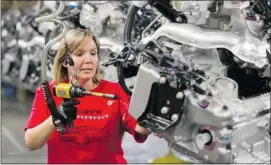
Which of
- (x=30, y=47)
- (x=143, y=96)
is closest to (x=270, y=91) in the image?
(x=143, y=96)

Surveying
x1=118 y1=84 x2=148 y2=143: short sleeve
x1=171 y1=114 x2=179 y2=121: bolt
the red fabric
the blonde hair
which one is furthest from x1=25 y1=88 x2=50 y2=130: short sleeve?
x1=171 y1=114 x2=179 y2=121: bolt

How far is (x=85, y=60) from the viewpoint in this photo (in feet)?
7.45

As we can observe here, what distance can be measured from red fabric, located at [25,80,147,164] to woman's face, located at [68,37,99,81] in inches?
2.9

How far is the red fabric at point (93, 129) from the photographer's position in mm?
2365

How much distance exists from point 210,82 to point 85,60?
494 mm

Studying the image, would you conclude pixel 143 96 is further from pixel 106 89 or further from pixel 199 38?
pixel 199 38

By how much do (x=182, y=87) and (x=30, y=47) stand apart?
1242 mm

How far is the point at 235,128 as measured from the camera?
238cm

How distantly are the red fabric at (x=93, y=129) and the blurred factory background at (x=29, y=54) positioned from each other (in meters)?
0.11

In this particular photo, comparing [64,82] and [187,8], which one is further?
[187,8]

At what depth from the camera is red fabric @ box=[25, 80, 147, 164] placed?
7.76ft

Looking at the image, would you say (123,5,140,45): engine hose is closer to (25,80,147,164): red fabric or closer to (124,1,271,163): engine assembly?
(124,1,271,163): engine assembly

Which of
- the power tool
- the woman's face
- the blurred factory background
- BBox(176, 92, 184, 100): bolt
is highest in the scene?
the woman's face

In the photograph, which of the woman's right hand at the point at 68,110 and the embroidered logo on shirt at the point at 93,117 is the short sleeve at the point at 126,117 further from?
the woman's right hand at the point at 68,110
